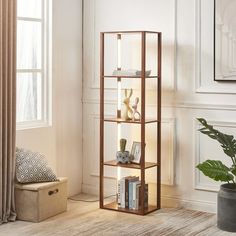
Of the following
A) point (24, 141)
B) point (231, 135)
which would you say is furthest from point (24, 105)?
point (231, 135)

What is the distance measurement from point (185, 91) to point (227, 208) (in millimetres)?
1177

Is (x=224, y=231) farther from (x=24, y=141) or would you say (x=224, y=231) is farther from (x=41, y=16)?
(x=41, y=16)

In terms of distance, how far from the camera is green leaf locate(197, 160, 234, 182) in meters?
4.58

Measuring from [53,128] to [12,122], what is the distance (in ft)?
2.43

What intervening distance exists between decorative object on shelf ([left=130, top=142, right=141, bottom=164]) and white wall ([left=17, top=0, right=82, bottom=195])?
775mm

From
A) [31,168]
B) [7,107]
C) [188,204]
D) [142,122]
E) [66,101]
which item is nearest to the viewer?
[7,107]

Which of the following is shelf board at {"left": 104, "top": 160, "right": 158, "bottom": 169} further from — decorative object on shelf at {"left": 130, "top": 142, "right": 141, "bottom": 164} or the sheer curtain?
the sheer curtain

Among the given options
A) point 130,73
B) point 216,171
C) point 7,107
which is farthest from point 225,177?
point 7,107

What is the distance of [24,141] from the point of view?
205 inches

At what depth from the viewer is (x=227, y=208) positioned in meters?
4.62

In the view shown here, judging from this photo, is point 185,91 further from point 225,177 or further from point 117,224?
point 117,224

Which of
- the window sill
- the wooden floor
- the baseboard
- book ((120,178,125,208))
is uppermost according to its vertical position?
the window sill

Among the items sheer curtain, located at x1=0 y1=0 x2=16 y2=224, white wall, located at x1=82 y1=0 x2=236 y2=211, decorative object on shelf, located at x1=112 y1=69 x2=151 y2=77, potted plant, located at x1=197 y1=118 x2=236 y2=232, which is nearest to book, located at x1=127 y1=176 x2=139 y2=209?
white wall, located at x1=82 y1=0 x2=236 y2=211

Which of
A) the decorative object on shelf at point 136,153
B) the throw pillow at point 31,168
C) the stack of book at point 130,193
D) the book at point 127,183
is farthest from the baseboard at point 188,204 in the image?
the throw pillow at point 31,168
